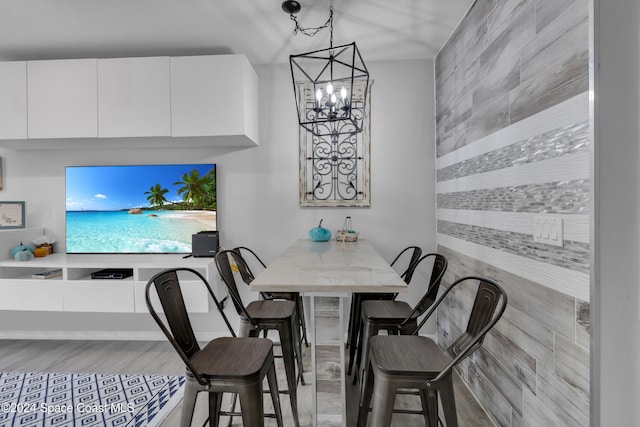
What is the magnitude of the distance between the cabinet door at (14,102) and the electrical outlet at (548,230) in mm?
3496

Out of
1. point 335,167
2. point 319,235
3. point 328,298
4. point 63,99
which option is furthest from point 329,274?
point 63,99

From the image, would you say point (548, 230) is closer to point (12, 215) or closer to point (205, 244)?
point (205, 244)

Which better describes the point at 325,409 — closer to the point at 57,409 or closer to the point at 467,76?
the point at 57,409

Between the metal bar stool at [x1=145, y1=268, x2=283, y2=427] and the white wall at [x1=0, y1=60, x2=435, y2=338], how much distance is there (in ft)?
5.57

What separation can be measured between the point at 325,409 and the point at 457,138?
6.26 feet

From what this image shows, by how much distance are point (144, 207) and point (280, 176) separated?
1.23 m

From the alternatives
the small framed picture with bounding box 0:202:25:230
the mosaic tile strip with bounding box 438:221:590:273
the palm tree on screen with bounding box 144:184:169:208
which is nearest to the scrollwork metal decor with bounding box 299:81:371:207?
the mosaic tile strip with bounding box 438:221:590:273

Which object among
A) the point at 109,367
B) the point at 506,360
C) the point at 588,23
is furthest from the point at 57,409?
the point at 588,23

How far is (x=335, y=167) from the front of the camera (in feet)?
10.2

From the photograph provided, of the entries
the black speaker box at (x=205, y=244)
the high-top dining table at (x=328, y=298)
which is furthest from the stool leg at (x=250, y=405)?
the black speaker box at (x=205, y=244)

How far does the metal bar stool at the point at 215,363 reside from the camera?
1231 mm

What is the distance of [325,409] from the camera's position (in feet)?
5.10

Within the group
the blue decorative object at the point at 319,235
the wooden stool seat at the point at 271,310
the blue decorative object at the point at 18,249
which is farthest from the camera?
the blue decorative object at the point at 18,249

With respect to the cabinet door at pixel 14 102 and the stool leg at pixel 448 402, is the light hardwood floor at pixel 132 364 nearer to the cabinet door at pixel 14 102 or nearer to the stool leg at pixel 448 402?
the stool leg at pixel 448 402
